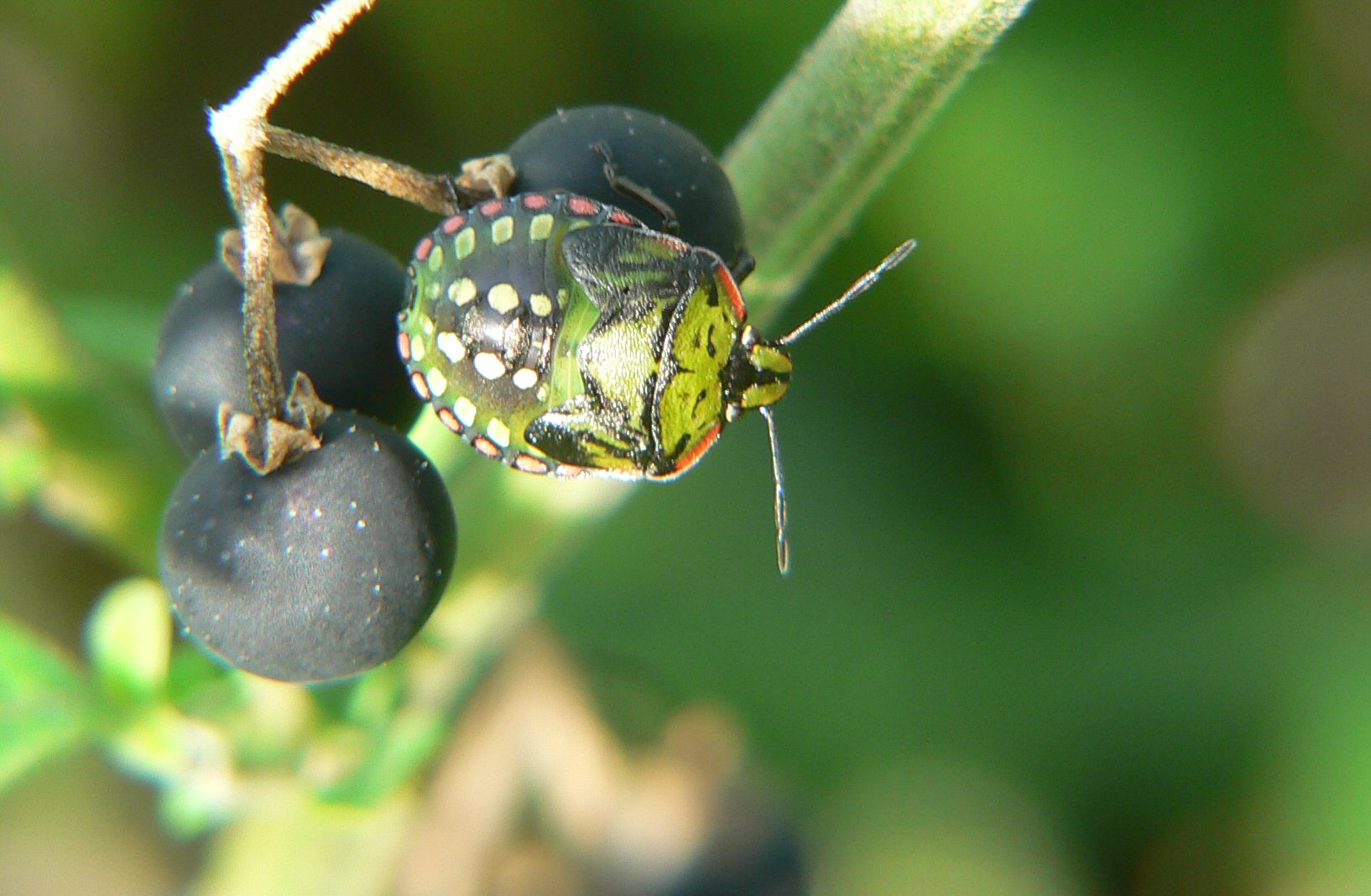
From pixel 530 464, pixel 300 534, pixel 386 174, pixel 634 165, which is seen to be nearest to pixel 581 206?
pixel 634 165

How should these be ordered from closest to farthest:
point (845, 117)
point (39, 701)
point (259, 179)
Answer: point (259, 179), point (845, 117), point (39, 701)

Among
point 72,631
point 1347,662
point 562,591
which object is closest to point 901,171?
point 562,591

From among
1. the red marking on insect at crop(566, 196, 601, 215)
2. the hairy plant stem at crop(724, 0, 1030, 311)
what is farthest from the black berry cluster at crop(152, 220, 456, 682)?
the hairy plant stem at crop(724, 0, 1030, 311)

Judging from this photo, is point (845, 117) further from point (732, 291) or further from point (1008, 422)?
point (1008, 422)

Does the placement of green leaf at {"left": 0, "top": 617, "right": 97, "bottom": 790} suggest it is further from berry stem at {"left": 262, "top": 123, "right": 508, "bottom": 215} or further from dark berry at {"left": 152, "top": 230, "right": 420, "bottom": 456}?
berry stem at {"left": 262, "top": 123, "right": 508, "bottom": 215}

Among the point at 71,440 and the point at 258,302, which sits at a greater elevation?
the point at 258,302
